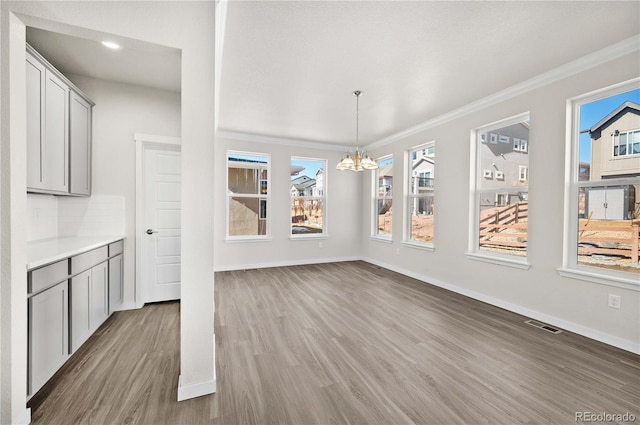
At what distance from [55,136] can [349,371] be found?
3308 mm

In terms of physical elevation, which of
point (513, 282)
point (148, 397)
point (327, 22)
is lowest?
point (148, 397)

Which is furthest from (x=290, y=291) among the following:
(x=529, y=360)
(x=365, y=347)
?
(x=529, y=360)

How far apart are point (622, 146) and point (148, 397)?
4610 mm

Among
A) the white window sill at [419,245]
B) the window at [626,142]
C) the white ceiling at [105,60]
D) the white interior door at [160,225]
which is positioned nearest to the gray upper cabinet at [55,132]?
the white ceiling at [105,60]

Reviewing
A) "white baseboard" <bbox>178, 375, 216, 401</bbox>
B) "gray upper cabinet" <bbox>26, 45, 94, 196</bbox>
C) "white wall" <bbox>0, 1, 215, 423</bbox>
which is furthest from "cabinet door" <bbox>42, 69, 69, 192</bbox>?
"white baseboard" <bbox>178, 375, 216, 401</bbox>

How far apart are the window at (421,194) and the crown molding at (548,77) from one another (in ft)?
1.74

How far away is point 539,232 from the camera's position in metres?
3.12

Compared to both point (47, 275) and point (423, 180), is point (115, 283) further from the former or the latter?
point (423, 180)

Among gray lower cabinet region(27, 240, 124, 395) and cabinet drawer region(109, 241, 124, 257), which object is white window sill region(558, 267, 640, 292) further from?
cabinet drawer region(109, 241, 124, 257)

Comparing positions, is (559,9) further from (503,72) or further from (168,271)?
(168,271)

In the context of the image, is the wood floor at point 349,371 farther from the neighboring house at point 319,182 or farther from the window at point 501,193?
the neighboring house at point 319,182

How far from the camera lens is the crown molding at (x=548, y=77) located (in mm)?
2445

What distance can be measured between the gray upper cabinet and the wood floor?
154 centimetres

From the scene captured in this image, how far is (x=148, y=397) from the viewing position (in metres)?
1.81
